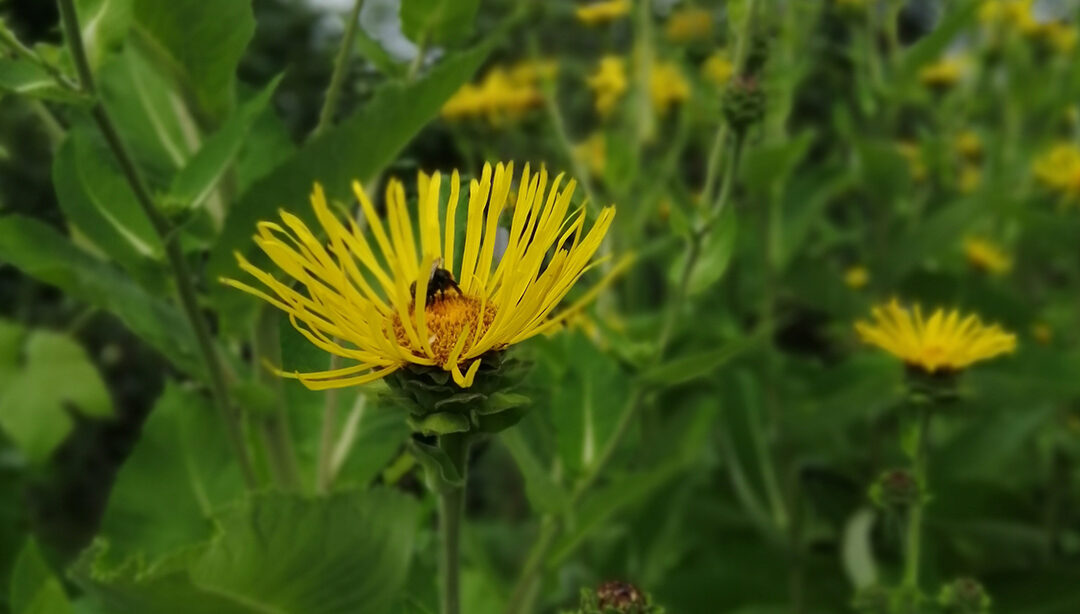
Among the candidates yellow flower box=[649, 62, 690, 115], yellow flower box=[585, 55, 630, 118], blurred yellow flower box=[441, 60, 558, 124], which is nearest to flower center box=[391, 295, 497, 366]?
blurred yellow flower box=[441, 60, 558, 124]

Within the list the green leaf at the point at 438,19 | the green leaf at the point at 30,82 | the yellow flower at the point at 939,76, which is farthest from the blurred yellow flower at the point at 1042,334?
the green leaf at the point at 30,82

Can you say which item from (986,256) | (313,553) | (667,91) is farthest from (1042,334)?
(313,553)

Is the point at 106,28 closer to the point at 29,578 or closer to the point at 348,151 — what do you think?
the point at 348,151

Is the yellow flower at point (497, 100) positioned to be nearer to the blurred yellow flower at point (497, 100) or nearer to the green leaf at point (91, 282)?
the blurred yellow flower at point (497, 100)

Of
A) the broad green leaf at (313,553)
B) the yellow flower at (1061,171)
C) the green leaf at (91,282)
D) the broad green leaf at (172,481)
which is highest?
the yellow flower at (1061,171)

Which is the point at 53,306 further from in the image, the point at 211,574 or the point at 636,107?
the point at 211,574

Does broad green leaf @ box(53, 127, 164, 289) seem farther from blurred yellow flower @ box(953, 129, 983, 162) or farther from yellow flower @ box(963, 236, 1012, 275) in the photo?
blurred yellow flower @ box(953, 129, 983, 162)
